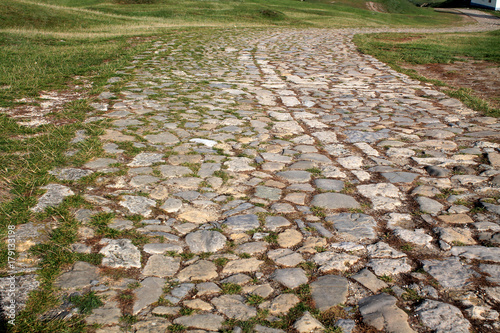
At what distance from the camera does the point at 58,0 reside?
26375 millimetres

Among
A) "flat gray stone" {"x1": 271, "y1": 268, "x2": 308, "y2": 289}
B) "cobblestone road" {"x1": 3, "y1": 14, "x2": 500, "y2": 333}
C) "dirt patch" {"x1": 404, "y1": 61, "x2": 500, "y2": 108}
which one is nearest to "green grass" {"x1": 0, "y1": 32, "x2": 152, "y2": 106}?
"cobblestone road" {"x1": 3, "y1": 14, "x2": 500, "y2": 333}

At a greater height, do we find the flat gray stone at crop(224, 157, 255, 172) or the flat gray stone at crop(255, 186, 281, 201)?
the flat gray stone at crop(224, 157, 255, 172)

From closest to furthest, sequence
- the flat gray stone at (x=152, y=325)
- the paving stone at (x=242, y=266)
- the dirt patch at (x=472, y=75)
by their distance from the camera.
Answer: the flat gray stone at (x=152, y=325) → the paving stone at (x=242, y=266) → the dirt patch at (x=472, y=75)

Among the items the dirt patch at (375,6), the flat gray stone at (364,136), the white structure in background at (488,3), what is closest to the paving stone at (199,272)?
the flat gray stone at (364,136)

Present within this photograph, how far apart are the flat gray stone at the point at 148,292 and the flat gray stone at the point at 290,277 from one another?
625 mm

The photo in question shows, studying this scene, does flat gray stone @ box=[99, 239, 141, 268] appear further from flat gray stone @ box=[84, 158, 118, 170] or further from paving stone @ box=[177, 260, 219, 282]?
flat gray stone @ box=[84, 158, 118, 170]

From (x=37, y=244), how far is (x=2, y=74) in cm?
529

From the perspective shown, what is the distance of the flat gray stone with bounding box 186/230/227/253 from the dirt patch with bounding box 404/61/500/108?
5120 millimetres

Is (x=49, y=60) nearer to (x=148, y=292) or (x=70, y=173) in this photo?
(x=70, y=173)

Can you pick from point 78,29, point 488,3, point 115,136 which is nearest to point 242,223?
point 115,136

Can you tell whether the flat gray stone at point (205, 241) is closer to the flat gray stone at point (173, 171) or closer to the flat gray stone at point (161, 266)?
the flat gray stone at point (161, 266)

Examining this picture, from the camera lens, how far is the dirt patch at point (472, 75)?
6.82m

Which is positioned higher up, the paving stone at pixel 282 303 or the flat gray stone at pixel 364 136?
the flat gray stone at pixel 364 136

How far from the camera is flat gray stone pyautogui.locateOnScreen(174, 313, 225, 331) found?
1918mm
